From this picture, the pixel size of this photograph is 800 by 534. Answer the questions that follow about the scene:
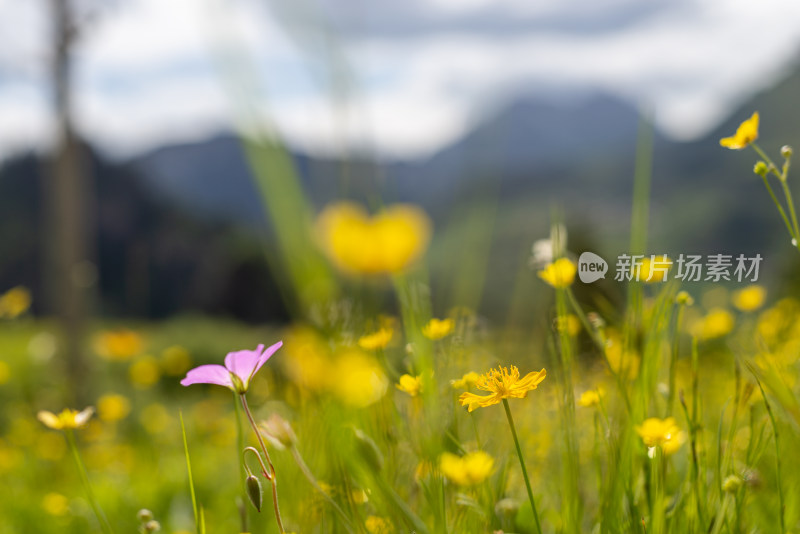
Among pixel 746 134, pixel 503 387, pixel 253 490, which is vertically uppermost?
pixel 746 134

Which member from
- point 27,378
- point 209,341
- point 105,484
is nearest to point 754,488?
point 105,484

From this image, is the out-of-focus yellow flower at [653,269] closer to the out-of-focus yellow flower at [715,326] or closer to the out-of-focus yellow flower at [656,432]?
the out-of-focus yellow flower at [656,432]

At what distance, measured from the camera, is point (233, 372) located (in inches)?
28.2

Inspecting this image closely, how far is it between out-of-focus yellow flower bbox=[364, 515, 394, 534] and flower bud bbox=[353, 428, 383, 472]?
0.16m

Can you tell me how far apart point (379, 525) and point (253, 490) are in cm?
18

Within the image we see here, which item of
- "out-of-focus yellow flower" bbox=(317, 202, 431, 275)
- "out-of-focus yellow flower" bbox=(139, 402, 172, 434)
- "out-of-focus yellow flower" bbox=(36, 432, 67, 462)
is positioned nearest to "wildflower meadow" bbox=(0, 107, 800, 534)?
"out-of-focus yellow flower" bbox=(317, 202, 431, 275)

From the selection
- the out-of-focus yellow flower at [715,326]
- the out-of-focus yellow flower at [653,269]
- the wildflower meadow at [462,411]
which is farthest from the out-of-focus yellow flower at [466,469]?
the out-of-focus yellow flower at [715,326]

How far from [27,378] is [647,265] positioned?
271 inches

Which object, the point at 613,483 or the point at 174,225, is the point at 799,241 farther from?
the point at 174,225

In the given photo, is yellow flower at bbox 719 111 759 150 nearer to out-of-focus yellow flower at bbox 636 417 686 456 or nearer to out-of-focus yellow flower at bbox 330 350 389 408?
out-of-focus yellow flower at bbox 636 417 686 456

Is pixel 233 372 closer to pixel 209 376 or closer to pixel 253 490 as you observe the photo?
pixel 209 376

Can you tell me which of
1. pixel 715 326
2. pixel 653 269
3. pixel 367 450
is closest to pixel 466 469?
pixel 367 450

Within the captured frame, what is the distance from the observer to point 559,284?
834 millimetres

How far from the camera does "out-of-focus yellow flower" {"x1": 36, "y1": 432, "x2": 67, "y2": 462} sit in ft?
9.91
